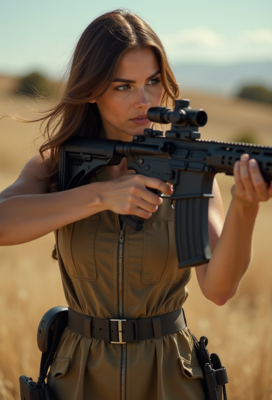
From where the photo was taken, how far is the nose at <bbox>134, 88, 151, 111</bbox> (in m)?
2.57

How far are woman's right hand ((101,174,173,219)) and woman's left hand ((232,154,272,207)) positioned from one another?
0.42 m

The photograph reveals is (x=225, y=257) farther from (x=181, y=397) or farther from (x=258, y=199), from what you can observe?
(x=181, y=397)

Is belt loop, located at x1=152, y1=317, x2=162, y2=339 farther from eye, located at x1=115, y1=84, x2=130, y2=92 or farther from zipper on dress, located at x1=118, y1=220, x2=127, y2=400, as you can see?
eye, located at x1=115, y1=84, x2=130, y2=92

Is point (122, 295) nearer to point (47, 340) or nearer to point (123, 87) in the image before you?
point (47, 340)

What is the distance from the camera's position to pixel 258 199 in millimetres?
2000

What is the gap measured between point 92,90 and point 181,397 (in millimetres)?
1470

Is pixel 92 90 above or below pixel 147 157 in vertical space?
above

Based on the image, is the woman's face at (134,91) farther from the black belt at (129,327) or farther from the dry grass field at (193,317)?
the black belt at (129,327)

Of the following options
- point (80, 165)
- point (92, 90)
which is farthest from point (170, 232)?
point (92, 90)

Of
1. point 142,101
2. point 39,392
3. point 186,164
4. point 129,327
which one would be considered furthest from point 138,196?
point 39,392

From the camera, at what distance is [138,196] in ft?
7.80

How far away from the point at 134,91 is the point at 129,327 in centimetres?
107

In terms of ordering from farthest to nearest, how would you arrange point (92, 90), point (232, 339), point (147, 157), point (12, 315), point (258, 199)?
point (12, 315)
point (232, 339)
point (92, 90)
point (147, 157)
point (258, 199)

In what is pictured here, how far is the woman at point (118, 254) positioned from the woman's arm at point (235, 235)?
14 millimetres
